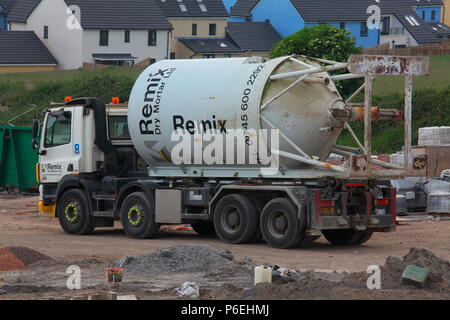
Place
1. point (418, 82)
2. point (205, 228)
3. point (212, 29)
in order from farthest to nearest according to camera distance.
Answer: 1. point (212, 29)
2. point (418, 82)
3. point (205, 228)

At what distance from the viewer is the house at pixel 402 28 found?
9979 centimetres

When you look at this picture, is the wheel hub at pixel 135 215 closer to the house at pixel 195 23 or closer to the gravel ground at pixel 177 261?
the gravel ground at pixel 177 261

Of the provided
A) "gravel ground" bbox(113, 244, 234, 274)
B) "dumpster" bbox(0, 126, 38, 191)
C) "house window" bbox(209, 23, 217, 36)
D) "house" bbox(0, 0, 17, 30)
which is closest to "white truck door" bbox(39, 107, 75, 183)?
"gravel ground" bbox(113, 244, 234, 274)

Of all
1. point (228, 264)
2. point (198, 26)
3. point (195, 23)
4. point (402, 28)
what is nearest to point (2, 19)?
point (195, 23)

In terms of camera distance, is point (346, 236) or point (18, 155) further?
point (18, 155)

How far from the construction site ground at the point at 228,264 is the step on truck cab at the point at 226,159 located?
0.55 metres

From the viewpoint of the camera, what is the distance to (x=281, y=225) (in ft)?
Answer: 66.2

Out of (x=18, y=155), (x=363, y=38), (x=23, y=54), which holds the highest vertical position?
(x=363, y=38)

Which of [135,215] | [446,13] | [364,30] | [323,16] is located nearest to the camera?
[135,215]

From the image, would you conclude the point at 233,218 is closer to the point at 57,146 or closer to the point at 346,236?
the point at 346,236

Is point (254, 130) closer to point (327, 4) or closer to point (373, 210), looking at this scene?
point (373, 210)

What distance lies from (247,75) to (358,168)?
2960mm

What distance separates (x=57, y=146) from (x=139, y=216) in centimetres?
285

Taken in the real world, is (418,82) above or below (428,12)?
below
